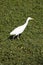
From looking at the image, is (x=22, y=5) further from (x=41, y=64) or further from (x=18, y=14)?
(x=41, y=64)

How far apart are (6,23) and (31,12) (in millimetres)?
1947

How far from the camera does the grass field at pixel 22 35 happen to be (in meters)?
9.36

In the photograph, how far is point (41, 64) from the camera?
29.8 ft

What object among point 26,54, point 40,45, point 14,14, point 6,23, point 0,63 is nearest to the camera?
point 0,63

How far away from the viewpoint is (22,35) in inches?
444

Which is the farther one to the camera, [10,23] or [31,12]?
[31,12]

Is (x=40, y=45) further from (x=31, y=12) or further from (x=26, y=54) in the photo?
(x=31, y=12)

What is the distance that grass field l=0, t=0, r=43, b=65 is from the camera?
936cm

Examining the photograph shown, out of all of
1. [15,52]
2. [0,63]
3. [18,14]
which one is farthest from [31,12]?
[0,63]

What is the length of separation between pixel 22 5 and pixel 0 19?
2.13 m

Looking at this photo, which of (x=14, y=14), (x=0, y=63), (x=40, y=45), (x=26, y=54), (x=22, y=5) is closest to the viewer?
(x=0, y=63)

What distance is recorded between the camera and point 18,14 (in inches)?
537

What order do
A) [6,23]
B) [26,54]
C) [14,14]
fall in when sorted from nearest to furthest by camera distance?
[26,54] → [6,23] → [14,14]

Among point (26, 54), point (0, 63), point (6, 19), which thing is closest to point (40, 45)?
point (26, 54)
